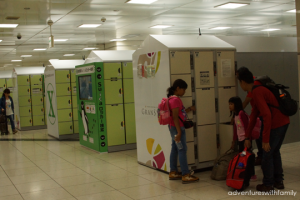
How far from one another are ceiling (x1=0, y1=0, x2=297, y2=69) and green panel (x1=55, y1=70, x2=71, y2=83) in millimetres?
1443

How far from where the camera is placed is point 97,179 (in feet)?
18.5

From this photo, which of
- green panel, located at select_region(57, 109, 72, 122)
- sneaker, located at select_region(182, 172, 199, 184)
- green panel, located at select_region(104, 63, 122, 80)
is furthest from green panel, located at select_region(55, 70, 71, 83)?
sneaker, located at select_region(182, 172, 199, 184)

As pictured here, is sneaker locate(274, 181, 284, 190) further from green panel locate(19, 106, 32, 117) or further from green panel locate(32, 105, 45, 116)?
green panel locate(19, 106, 32, 117)

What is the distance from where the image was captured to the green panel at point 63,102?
1046 cm

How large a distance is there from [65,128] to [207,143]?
6.10m

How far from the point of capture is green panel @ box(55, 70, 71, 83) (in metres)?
10.3

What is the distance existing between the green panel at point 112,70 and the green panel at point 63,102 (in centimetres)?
313

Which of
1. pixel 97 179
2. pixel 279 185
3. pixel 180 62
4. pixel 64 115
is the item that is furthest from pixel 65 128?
pixel 279 185

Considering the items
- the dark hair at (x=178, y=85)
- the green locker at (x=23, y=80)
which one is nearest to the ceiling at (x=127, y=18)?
the green locker at (x=23, y=80)

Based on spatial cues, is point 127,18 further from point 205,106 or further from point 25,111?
point 25,111

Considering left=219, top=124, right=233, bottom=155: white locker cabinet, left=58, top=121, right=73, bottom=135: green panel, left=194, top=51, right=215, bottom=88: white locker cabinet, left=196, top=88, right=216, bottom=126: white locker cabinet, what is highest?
left=194, top=51, right=215, bottom=88: white locker cabinet

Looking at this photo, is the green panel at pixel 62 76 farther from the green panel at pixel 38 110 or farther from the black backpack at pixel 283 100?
the black backpack at pixel 283 100

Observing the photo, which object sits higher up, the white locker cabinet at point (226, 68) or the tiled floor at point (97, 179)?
the white locker cabinet at point (226, 68)

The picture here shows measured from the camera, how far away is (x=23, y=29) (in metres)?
10.3
